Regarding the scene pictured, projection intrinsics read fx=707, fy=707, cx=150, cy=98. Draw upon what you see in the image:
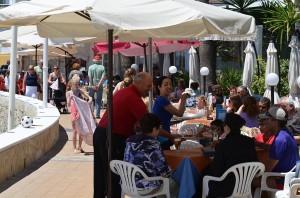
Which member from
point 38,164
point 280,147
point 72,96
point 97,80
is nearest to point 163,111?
point 280,147

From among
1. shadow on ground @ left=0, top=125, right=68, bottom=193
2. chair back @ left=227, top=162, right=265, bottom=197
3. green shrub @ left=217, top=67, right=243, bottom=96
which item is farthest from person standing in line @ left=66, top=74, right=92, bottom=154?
green shrub @ left=217, top=67, right=243, bottom=96

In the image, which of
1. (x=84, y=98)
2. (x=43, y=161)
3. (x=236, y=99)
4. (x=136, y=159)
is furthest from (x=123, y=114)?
(x=84, y=98)

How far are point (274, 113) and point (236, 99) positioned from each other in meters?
3.93

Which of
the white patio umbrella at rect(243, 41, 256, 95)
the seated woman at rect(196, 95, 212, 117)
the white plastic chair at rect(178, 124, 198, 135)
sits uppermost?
the white patio umbrella at rect(243, 41, 256, 95)

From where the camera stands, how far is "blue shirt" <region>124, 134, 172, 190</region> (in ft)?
23.1

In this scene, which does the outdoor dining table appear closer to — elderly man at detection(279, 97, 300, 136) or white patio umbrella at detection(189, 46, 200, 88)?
elderly man at detection(279, 97, 300, 136)

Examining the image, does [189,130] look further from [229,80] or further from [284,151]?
[229,80]

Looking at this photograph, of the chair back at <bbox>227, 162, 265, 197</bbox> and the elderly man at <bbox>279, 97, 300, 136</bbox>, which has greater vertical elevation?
the elderly man at <bbox>279, 97, 300, 136</bbox>

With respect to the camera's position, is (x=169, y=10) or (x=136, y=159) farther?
(x=136, y=159)

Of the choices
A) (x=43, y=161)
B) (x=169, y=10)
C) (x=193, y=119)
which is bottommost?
(x=43, y=161)

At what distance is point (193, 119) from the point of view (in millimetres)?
11734

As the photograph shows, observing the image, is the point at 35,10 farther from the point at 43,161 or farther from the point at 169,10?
the point at 43,161

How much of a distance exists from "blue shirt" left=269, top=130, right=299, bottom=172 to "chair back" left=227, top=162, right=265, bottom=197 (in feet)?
0.89

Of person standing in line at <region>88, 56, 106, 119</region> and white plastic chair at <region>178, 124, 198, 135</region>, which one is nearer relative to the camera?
white plastic chair at <region>178, 124, 198, 135</region>
